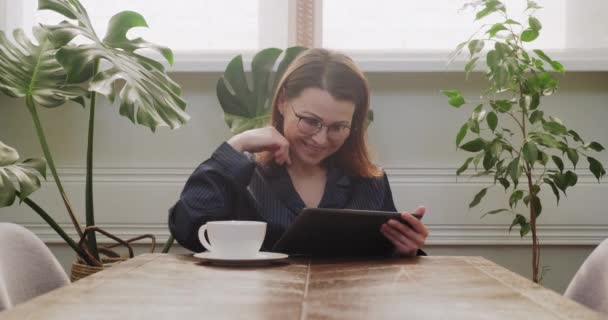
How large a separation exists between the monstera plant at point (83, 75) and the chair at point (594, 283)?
3.27ft

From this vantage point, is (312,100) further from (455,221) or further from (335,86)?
(455,221)

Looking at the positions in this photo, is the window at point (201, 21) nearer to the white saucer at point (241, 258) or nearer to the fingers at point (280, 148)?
the fingers at point (280, 148)

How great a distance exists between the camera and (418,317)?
0.69 meters

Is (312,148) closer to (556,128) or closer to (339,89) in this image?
(339,89)

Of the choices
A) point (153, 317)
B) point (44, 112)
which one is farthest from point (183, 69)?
point (153, 317)

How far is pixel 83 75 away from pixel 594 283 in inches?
55.1

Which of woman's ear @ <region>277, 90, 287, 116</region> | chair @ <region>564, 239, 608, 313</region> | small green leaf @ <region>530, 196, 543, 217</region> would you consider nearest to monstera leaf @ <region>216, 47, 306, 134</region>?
woman's ear @ <region>277, 90, 287, 116</region>

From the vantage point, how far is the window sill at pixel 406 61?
2.53 meters

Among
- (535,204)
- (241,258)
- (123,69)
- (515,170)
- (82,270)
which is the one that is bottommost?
(82,270)

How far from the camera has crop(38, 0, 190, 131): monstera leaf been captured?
1686 millimetres

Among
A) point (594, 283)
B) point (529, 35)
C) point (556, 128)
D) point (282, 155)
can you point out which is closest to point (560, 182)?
point (556, 128)

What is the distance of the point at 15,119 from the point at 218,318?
2.21 metres

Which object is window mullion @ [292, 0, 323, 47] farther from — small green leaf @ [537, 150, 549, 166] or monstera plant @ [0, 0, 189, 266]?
small green leaf @ [537, 150, 549, 166]

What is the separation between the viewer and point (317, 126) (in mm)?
1833
